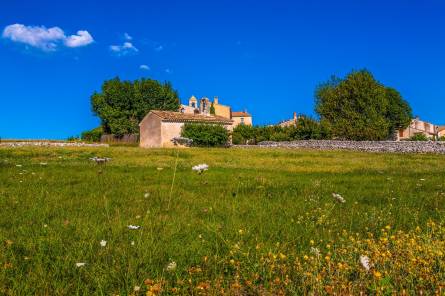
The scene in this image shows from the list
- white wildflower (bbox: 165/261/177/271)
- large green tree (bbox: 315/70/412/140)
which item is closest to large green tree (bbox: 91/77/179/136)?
large green tree (bbox: 315/70/412/140)

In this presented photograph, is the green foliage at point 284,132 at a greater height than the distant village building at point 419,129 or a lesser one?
lesser

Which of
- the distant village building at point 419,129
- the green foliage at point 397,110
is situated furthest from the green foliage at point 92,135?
the distant village building at point 419,129

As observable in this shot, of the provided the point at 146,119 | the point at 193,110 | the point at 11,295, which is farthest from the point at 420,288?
the point at 193,110

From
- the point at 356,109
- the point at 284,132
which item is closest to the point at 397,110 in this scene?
the point at 356,109

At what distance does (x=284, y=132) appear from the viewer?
63.4 meters

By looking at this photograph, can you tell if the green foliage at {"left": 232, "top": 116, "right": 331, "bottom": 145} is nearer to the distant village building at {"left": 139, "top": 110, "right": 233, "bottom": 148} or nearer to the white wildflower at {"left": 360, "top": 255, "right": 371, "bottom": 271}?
the distant village building at {"left": 139, "top": 110, "right": 233, "bottom": 148}

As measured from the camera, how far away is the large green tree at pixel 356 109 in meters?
60.0

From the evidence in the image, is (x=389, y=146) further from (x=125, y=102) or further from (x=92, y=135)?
(x=92, y=135)

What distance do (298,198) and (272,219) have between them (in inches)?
93.8

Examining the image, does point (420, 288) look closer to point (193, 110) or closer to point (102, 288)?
point (102, 288)

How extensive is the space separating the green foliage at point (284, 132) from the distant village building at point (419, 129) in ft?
169

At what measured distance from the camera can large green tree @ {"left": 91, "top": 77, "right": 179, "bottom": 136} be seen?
7369 centimetres

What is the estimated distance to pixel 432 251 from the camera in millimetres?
3291

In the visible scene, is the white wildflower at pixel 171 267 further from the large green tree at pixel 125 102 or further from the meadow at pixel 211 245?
the large green tree at pixel 125 102
